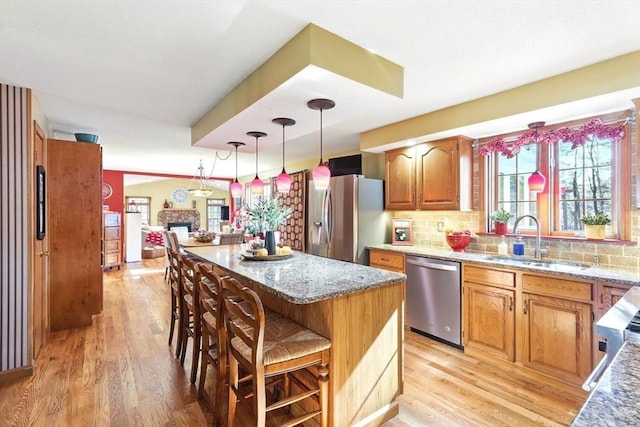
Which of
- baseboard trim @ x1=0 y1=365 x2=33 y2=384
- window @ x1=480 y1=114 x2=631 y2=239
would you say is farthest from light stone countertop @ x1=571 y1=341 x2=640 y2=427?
baseboard trim @ x1=0 y1=365 x2=33 y2=384

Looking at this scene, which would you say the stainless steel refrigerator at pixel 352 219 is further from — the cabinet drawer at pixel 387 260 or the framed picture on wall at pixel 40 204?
the framed picture on wall at pixel 40 204

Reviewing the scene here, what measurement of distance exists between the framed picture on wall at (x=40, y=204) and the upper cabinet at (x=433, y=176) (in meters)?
3.52

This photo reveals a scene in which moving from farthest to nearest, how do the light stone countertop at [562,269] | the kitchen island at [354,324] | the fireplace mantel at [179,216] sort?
the fireplace mantel at [179,216]
the light stone countertop at [562,269]
the kitchen island at [354,324]

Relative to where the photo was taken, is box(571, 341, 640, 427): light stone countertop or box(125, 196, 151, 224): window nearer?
box(571, 341, 640, 427): light stone countertop

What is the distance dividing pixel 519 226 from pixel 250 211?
259cm

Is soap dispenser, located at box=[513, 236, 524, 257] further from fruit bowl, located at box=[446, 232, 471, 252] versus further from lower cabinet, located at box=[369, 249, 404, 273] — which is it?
lower cabinet, located at box=[369, 249, 404, 273]

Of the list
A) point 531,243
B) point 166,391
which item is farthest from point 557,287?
point 166,391

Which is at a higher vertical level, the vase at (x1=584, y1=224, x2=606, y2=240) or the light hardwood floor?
the vase at (x1=584, y1=224, x2=606, y2=240)

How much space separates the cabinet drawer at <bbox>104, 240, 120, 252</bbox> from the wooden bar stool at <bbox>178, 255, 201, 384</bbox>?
15.9 feet

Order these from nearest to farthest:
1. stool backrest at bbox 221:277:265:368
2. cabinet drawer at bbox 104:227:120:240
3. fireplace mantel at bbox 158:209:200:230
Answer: stool backrest at bbox 221:277:265:368 < cabinet drawer at bbox 104:227:120:240 < fireplace mantel at bbox 158:209:200:230

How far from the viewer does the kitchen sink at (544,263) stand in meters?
2.33

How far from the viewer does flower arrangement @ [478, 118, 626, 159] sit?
7.83ft

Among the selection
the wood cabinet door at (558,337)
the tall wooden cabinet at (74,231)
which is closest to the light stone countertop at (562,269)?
the wood cabinet door at (558,337)

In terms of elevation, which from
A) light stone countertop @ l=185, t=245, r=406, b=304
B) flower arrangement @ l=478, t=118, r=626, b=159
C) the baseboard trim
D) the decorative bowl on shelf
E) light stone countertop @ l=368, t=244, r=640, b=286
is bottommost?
the baseboard trim
